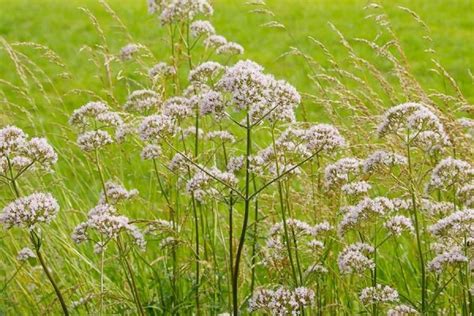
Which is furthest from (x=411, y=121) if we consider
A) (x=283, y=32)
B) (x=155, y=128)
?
(x=283, y=32)

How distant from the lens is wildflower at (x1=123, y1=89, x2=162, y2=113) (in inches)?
195

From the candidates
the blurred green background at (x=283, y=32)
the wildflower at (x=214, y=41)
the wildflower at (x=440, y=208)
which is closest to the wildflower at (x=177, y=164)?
the wildflower at (x=440, y=208)

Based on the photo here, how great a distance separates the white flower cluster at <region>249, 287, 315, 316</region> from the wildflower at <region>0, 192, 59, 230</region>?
0.85m

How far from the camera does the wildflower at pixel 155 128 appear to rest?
3965 mm

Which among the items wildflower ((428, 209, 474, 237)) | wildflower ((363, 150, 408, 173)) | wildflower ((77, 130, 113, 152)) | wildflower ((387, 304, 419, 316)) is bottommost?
wildflower ((387, 304, 419, 316))

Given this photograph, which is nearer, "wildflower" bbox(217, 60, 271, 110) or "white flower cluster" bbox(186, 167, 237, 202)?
"wildflower" bbox(217, 60, 271, 110)

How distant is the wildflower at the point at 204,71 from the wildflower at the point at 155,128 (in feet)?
1.73

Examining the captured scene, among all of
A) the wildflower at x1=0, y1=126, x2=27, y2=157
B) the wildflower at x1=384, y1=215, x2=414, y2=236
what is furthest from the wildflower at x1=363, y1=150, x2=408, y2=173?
the wildflower at x1=0, y1=126, x2=27, y2=157

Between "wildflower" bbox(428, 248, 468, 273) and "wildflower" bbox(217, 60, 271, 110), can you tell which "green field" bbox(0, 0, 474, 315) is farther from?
"wildflower" bbox(217, 60, 271, 110)

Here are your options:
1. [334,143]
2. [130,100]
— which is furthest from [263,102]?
[130,100]

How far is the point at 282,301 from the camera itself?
346 centimetres

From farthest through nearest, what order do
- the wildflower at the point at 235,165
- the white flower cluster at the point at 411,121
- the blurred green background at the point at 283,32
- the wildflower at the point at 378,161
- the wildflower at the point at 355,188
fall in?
the blurred green background at the point at 283,32 < the wildflower at the point at 235,165 < the wildflower at the point at 355,188 < the wildflower at the point at 378,161 < the white flower cluster at the point at 411,121

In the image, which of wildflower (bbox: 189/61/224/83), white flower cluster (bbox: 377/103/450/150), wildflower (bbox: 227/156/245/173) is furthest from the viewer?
wildflower (bbox: 189/61/224/83)

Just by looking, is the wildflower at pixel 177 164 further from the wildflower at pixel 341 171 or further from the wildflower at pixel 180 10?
the wildflower at pixel 180 10
